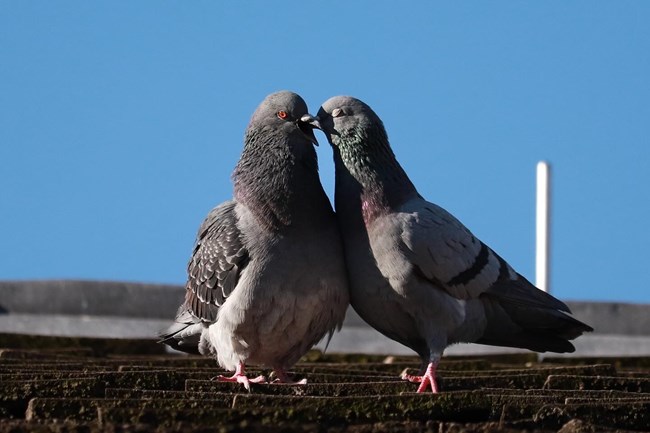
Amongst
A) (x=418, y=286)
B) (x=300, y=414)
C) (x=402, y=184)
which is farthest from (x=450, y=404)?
(x=402, y=184)

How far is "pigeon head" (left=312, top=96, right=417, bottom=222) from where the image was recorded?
554cm

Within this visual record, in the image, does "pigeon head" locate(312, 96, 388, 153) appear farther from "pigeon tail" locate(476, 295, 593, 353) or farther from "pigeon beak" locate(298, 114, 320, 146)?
"pigeon tail" locate(476, 295, 593, 353)

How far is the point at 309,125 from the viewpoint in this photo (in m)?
5.70

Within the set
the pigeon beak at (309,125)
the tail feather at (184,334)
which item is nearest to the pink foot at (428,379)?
the pigeon beak at (309,125)

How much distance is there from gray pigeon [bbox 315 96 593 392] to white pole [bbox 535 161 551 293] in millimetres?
7301

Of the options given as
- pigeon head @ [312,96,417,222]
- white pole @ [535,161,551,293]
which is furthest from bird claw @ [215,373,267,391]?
white pole @ [535,161,551,293]

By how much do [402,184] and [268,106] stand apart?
0.76 metres

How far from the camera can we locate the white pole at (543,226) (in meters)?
13.1

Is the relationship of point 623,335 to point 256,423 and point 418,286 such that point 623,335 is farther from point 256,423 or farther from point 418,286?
point 256,423

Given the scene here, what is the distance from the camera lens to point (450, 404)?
3.61 m

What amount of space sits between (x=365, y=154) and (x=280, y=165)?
1.32 feet

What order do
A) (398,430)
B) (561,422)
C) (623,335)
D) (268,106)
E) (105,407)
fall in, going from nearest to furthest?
(398,430), (105,407), (561,422), (268,106), (623,335)

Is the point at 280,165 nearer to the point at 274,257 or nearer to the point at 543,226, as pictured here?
the point at 274,257

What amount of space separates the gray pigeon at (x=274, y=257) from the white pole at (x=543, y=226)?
24.8 ft
